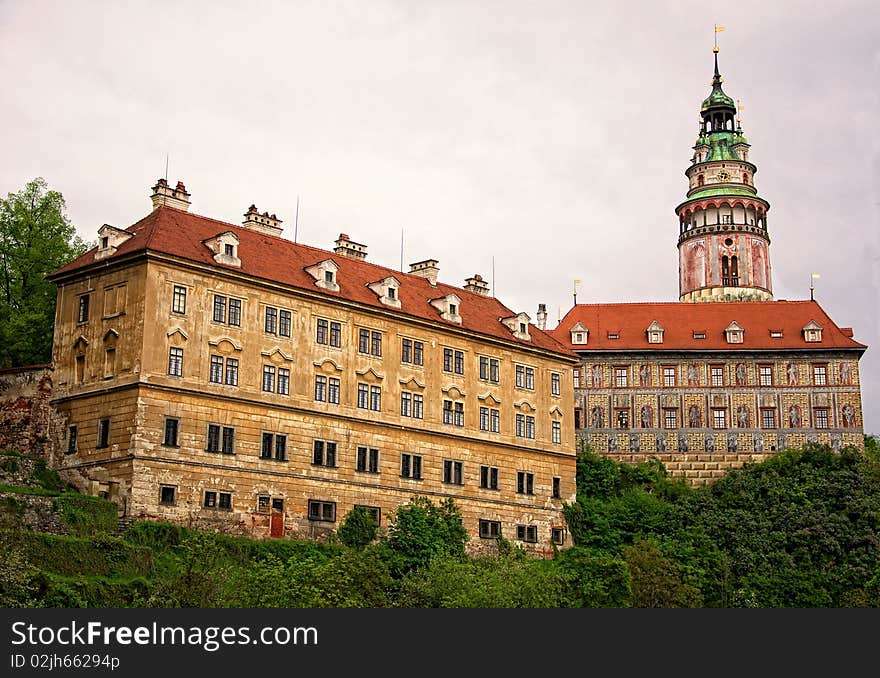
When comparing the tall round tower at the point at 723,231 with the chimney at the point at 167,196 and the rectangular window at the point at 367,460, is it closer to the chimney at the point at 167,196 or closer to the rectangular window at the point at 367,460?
the rectangular window at the point at 367,460

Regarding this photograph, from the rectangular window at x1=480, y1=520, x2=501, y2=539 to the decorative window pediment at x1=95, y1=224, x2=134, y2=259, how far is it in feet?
69.8

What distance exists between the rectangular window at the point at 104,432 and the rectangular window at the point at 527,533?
21589mm

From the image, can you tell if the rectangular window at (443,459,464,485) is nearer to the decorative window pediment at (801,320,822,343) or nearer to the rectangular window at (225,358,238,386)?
the rectangular window at (225,358,238,386)

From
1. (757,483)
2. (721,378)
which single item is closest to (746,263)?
(721,378)

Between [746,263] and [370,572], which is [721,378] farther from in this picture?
[370,572]

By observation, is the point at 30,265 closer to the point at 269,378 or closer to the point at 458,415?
the point at 269,378

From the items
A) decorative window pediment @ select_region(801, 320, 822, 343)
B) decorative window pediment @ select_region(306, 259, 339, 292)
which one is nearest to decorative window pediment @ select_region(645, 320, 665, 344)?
decorative window pediment @ select_region(801, 320, 822, 343)

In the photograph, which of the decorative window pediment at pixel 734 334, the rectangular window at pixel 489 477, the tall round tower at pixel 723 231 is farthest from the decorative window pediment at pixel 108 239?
the tall round tower at pixel 723 231

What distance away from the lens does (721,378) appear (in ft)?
269

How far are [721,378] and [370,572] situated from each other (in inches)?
1440

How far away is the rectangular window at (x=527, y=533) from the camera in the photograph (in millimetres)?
67125

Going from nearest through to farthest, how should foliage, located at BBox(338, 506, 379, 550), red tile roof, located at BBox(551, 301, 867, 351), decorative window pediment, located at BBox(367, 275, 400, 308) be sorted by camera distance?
1. foliage, located at BBox(338, 506, 379, 550)
2. decorative window pediment, located at BBox(367, 275, 400, 308)
3. red tile roof, located at BBox(551, 301, 867, 351)

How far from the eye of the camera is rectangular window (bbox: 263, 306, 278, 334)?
58.8m

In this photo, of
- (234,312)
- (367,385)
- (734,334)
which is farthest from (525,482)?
(734,334)
